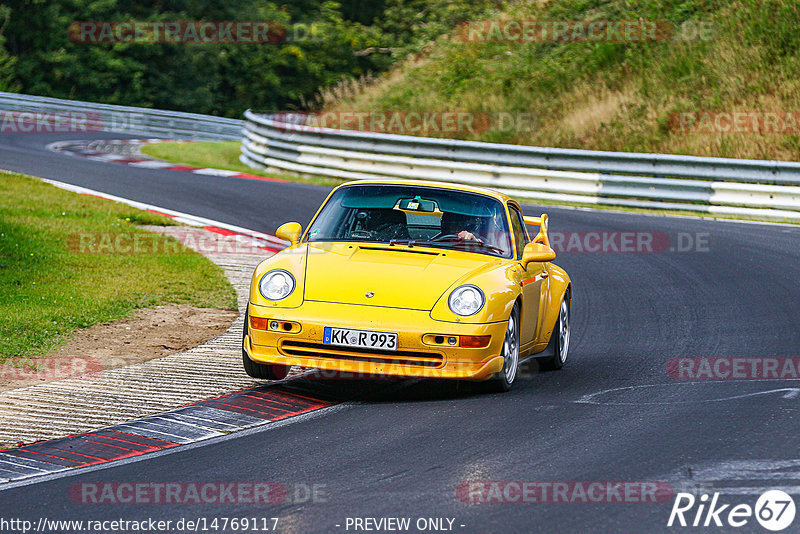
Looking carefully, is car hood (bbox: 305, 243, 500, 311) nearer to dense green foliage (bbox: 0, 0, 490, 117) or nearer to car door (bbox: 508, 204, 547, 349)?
car door (bbox: 508, 204, 547, 349)

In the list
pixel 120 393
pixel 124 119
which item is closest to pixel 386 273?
pixel 120 393

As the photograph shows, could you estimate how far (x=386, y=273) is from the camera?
25.7 ft

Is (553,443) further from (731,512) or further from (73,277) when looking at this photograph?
(73,277)

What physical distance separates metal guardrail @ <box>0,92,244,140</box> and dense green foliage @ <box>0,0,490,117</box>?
4.24m

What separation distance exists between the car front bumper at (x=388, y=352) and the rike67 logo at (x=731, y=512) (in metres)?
2.40

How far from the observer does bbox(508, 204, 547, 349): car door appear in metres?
8.37

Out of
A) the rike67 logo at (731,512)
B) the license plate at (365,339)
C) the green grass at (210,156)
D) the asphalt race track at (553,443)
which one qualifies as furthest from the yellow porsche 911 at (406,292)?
the green grass at (210,156)

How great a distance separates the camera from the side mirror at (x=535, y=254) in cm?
845

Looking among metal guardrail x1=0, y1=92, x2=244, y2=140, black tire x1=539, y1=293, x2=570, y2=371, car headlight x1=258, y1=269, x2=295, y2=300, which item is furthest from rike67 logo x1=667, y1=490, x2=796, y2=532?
metal guardrail x1=0, y1=92, x2=244, y2=140

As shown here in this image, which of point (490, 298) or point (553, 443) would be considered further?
point (490, 298)

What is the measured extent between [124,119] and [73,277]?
25.1 m

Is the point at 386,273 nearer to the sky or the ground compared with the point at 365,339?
nearer to the sky

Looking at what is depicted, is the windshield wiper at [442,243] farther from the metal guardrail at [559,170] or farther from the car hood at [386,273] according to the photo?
the metal guardrail at [559,170]

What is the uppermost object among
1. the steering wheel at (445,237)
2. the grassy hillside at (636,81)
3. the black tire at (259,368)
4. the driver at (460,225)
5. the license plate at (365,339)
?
the grassy hillside at (636,81)
